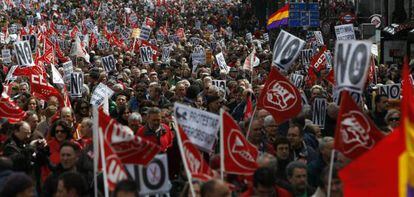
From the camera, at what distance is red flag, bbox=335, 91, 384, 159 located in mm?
9820

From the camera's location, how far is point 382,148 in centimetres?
796

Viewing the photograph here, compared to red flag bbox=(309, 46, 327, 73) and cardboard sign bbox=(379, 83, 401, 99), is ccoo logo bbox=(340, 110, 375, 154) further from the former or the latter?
red flag bbox=(309, 46, 327, 73)

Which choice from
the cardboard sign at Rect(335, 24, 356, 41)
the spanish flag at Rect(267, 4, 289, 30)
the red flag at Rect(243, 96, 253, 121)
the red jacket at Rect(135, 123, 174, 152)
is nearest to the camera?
the red jacket at Rect(135, 123, 174, 152)

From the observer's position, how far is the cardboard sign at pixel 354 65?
34.0ft

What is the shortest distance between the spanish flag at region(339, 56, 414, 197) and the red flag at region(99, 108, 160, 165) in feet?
6.04

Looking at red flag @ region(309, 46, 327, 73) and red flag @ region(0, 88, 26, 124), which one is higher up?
red flag @ region(0, 88, 26, 124)

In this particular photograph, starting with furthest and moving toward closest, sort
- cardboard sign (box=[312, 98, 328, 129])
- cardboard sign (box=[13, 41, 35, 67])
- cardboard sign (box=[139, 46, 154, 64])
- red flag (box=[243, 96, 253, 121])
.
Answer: cardboard sign (box=[139, 46, 154, 64]) → cardboard sign (box=[13, 41, 35, 67]) → red flag (box=[243, 96, 253, 121]) → cardboard sign (box=[312, 98, 328, 129])

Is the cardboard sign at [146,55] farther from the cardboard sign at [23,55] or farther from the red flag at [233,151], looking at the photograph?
the red flag at [233,151]

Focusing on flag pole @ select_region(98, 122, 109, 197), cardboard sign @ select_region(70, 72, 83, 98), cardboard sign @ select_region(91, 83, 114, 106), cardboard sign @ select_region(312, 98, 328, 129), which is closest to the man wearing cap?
cardboard sign @ select_region(312, 98, 328, 129)

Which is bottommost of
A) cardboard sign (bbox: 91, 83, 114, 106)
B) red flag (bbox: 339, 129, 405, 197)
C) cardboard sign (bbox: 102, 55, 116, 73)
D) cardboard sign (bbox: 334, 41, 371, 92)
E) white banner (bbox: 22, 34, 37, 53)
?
cardboard sign (bbox: 102, 55, 116, 73)

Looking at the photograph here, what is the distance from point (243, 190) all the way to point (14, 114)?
13.0 ft

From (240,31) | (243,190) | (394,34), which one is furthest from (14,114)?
(240,31)

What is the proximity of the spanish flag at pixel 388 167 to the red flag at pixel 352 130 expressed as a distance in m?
1.58

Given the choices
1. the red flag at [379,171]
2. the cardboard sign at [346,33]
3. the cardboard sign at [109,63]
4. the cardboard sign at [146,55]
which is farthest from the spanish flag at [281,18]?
the red flag at [379,171]
